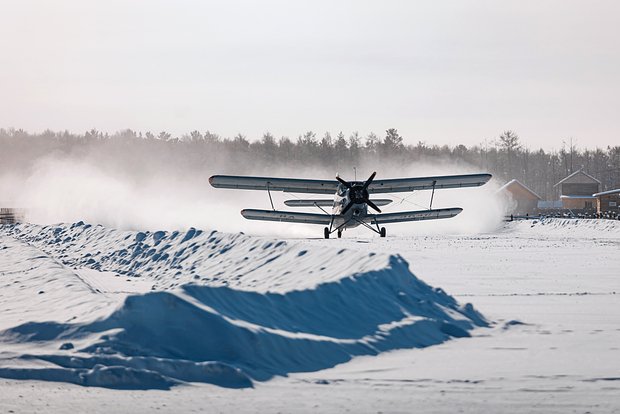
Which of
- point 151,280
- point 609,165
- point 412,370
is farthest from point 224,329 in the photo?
point 609,165

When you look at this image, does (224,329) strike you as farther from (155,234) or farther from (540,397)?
(155,234)

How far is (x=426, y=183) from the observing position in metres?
41.9

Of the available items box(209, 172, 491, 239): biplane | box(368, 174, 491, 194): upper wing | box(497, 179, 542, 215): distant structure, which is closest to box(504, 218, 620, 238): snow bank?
box(368, 174, 491, 194): upper wing

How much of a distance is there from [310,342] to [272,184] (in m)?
30.2

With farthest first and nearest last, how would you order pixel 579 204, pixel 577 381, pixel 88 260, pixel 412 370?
1. pixel 579 204
2. pixel 88 260
3. pixel 412 370
4. pixel 577 381

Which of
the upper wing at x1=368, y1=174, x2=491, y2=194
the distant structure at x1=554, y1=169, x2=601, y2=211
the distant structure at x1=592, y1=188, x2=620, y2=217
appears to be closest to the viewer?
the upper wing at x1=368, y1=174, x2=491, y2=194

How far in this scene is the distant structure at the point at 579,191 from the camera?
106 metres

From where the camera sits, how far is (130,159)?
155 meters

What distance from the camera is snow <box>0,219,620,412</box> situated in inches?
307

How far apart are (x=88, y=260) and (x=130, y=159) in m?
135

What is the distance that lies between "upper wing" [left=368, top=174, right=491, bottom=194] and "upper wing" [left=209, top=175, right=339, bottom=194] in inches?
90.4

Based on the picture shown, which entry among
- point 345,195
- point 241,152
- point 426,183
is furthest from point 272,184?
point 241,152

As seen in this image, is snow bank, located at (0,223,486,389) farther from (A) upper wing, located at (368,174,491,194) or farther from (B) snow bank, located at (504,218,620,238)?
(B) snow bank, located at (504,218,620,238)

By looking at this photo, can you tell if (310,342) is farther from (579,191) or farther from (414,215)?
(579,191)
